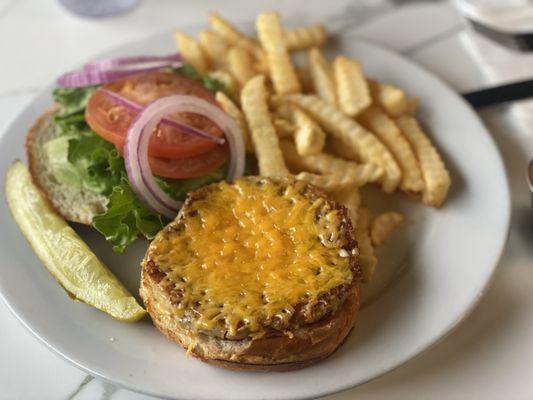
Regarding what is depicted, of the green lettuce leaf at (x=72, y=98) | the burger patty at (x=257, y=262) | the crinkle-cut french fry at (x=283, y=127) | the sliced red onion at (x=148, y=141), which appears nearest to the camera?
the burger patty at (x=257, y=262)

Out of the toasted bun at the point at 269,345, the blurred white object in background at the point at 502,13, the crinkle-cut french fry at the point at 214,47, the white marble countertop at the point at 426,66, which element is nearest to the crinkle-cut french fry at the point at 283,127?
the crinkle-cut french fry at the point at 214,47

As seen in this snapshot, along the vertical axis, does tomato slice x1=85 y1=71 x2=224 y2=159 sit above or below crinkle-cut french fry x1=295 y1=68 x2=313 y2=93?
above

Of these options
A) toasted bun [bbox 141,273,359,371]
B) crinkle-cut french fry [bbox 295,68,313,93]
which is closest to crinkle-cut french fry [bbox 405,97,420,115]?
crinkle-cut french fry [bbox 295,68,313,93]

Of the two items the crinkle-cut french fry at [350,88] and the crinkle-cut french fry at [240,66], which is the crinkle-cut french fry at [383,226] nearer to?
the crinkle-cut french fry at [350,88]

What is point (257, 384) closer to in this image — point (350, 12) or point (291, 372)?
point (291, 372)

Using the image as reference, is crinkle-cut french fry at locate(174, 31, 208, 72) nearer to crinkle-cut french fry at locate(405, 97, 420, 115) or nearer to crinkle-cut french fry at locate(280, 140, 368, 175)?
crinkle-cut french fry at locate(280, 140, 368, 175)

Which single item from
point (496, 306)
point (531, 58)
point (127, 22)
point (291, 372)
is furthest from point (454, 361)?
point (127, 22)

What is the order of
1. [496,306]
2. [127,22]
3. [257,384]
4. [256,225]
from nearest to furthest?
[257,384]
[256,225]
[496,306]
[127,22]
